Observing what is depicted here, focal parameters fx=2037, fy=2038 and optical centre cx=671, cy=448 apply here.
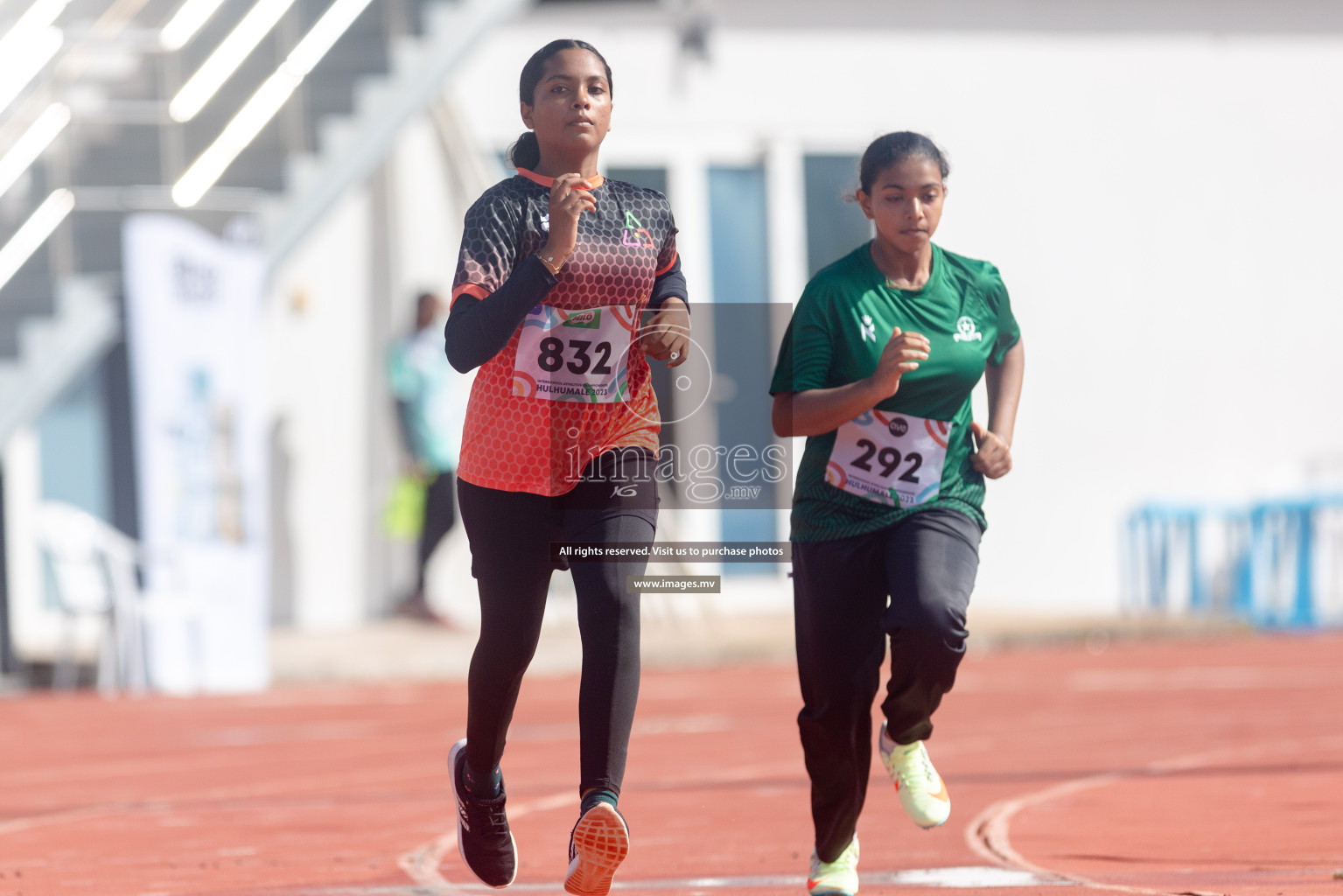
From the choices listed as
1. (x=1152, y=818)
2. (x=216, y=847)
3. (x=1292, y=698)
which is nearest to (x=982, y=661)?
(x=1292, y=698)

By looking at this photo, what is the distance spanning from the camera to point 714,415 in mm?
5922

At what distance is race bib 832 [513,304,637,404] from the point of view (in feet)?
15.3

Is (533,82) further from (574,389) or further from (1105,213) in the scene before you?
(1105,213)

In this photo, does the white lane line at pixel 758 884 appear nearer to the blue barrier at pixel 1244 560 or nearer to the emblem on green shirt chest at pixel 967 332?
the emblem on green shirt chest at pixel 967 332

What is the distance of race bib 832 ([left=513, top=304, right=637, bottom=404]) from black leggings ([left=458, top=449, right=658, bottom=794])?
0.59 ft

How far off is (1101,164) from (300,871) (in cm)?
1473

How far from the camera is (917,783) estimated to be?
4914mm

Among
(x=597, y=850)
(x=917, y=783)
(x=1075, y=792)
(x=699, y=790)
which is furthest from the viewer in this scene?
(x=699, y=790)

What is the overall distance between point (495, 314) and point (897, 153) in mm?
1041

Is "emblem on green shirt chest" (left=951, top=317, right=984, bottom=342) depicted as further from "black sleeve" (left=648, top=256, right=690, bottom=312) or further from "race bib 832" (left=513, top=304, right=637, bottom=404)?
"race bib 832" (left=513, top=304, right=637, bottom=404)

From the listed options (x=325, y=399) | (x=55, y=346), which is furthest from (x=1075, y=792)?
(x=325, y=399)

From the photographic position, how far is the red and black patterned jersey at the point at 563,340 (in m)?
4.65

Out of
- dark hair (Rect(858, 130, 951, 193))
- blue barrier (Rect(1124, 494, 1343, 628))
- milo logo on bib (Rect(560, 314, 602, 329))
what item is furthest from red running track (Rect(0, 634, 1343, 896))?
blue barrier (Rect(1124, 494, 1343, 628))

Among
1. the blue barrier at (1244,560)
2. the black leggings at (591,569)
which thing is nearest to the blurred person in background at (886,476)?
the black leggings at (591,569)
